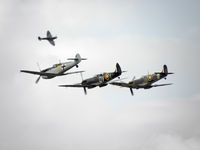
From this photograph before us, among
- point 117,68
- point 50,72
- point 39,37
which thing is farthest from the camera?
point 39,37

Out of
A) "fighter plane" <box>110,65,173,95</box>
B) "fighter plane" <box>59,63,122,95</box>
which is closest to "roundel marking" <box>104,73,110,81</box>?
"fighter plane" <box>59,63,122,95</box>

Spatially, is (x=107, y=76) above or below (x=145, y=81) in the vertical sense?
above

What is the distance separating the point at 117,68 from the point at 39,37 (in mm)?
42939

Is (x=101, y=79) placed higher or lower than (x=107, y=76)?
lower

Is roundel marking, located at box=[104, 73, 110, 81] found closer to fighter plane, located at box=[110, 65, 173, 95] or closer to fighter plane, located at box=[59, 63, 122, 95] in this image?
fighter plane, located at box=[59, 63, 122, 95]

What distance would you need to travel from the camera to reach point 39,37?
107m

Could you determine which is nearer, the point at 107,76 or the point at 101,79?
the point at 107,76

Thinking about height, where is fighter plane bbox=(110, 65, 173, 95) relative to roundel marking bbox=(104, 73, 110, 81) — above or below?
below

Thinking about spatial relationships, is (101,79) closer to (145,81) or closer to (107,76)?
(107,76)

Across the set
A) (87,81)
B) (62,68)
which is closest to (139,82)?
(87,81)

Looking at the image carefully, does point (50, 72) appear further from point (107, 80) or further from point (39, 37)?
point (39, 37)

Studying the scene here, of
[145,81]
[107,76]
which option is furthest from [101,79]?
[145,81]

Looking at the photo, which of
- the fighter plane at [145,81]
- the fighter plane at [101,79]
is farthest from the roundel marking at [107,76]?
the fighter plane at [145,81]

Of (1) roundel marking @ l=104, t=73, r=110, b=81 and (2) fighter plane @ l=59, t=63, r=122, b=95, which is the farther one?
(1) roundel marking @ l=104, t=73, r=110, b=81
